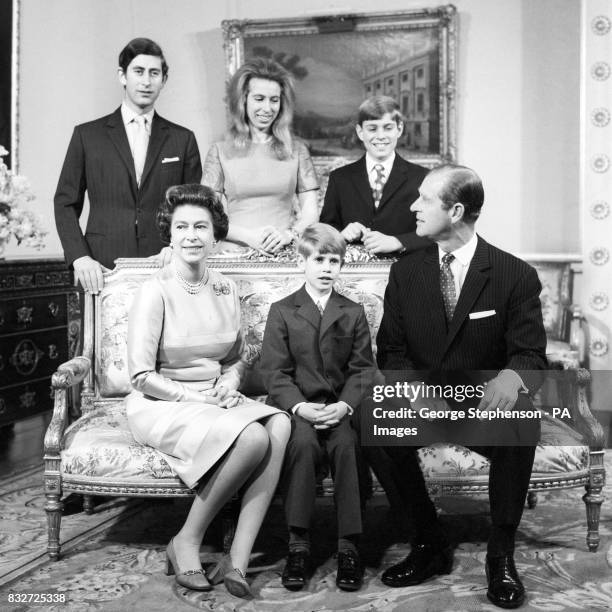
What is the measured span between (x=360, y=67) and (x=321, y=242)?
11.3 feet

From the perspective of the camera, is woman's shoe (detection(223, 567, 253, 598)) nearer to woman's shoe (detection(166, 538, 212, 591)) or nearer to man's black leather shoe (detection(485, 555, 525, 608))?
woman's shoe (detection(166, 538, 212, 591))

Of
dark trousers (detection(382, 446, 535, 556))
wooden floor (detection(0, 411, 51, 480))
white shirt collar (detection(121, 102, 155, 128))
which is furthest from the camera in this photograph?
wooden floor (detection(0, 411, 51, 480))

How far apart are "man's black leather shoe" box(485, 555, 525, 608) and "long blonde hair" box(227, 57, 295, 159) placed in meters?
2.13

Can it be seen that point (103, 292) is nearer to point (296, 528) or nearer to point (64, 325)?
point (296, 528)

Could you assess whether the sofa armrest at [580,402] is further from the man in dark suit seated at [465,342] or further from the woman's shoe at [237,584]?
the woman's shoe at [237,584]

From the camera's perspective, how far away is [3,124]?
216 inches

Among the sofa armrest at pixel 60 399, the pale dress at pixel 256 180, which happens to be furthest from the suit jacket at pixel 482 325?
the sofa armrest at pixel 60 399

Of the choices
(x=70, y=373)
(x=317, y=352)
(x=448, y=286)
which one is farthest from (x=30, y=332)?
(x=448, y=286)

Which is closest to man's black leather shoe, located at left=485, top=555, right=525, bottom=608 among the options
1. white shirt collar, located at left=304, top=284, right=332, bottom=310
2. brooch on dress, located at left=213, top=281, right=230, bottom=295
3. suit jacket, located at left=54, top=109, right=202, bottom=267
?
white shirt collar, located at left=304, top=284, right=332, bottom=310

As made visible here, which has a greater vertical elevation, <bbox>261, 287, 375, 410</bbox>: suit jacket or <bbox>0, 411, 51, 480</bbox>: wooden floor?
<bbox>261, 287, 375, 410</bbox>: suit jacket

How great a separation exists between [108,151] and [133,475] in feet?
5.55

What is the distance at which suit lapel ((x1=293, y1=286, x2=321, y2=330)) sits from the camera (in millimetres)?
3139

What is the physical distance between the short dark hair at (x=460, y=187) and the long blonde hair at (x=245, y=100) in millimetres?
1091

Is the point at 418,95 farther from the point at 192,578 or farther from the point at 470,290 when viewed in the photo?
the point at 192,578
